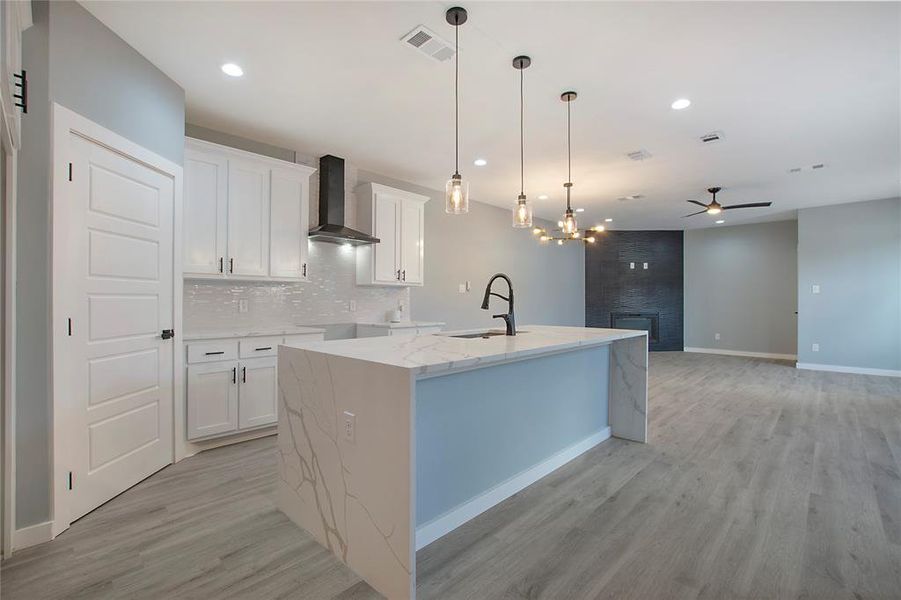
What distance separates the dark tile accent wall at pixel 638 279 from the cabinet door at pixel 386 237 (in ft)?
19.5

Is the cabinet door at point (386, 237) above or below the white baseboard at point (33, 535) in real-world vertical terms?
above

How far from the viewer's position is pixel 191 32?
254 centimetres

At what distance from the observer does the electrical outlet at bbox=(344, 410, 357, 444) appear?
6.14 ft

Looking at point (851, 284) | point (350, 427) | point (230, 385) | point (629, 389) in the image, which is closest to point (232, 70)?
point (230, 385)

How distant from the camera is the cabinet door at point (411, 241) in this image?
16.9 ft

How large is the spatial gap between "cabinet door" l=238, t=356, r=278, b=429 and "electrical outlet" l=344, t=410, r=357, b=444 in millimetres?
2008

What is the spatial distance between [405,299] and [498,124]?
2.53 metres

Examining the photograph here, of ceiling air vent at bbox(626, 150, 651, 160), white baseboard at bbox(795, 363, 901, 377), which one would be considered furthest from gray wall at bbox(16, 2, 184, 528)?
white baseboard at bbox(795, 363, 901, 377)

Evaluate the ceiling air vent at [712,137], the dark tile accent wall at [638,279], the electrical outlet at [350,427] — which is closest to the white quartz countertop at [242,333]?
the electrical outlet at [350,427]

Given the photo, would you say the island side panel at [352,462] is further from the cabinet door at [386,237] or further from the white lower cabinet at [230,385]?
the cabinet door at [386,237]

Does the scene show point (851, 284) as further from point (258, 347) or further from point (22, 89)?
point (22, 89)

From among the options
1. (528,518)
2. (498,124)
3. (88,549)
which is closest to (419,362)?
(528,518)

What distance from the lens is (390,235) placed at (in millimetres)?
5020

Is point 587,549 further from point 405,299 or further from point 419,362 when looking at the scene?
point 405,299
